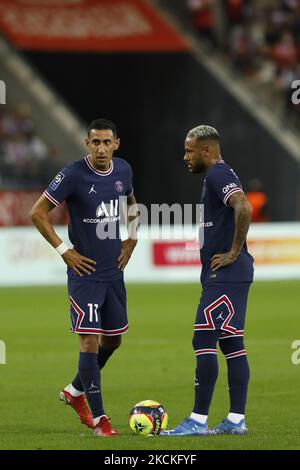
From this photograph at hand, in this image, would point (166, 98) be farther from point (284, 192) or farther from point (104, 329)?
point (104, 329)

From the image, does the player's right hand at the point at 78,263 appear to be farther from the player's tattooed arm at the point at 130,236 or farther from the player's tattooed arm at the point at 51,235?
the player's tattooed arm at the point at 130,236

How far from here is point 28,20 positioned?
32625 mm

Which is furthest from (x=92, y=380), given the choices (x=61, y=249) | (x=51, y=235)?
(x=51, y=235)

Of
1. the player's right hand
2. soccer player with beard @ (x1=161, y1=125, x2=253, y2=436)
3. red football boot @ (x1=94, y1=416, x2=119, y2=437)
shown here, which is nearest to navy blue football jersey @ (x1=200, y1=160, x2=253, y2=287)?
soccer player with beard @ (x1=161, y1=125, x2=253, y2=436)

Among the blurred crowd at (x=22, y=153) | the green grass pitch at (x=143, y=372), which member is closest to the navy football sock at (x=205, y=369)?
the green grass pitch at (x=143, y=372)

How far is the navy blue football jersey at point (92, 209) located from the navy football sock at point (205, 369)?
0.96 meters

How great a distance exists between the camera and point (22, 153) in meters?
30.4

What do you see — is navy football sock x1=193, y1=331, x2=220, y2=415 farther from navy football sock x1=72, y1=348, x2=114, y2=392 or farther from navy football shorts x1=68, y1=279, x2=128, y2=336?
navy football sock x1=72, y1=348, x2=114, y2=392

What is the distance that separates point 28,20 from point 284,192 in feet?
27.5

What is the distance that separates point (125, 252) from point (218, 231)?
0.96 m

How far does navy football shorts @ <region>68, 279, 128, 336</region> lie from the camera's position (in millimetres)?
9352

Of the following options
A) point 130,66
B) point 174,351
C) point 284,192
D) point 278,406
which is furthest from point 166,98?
point 278,406

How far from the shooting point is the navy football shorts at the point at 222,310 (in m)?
9.05

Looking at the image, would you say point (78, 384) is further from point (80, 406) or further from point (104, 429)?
point (104, 429)
